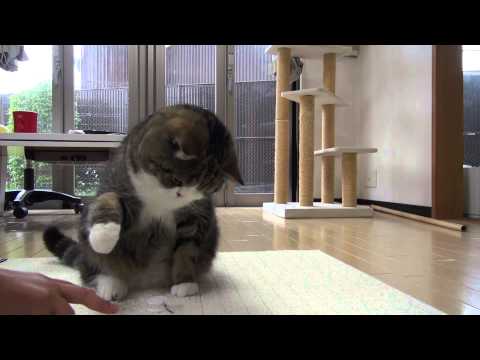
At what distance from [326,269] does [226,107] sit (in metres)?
2.92

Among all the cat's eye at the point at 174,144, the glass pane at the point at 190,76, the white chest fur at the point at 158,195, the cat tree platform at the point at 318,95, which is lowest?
the white chest fur at the point at 158,195

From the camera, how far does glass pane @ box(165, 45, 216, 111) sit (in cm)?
398

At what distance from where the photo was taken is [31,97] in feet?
12.2

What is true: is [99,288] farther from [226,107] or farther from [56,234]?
[226,107]

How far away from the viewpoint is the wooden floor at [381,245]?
3.70 feet

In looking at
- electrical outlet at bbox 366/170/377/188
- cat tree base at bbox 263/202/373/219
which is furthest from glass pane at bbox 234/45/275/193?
cat tree base at bbox 263/202/373/219

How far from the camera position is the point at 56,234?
1.34m

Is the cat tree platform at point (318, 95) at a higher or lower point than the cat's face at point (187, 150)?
higher

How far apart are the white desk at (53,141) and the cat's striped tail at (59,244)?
1.32 meters

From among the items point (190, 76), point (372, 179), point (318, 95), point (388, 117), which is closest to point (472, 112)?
point (388, 117)

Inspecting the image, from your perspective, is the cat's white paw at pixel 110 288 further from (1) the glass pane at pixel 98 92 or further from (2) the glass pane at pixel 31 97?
(2) the glass pane at pixel 31 97

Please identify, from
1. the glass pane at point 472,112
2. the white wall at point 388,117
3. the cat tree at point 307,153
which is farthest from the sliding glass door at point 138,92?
the glass pane at point 472,112

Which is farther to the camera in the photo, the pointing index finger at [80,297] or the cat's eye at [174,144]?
the cat's eye at [174,144]
